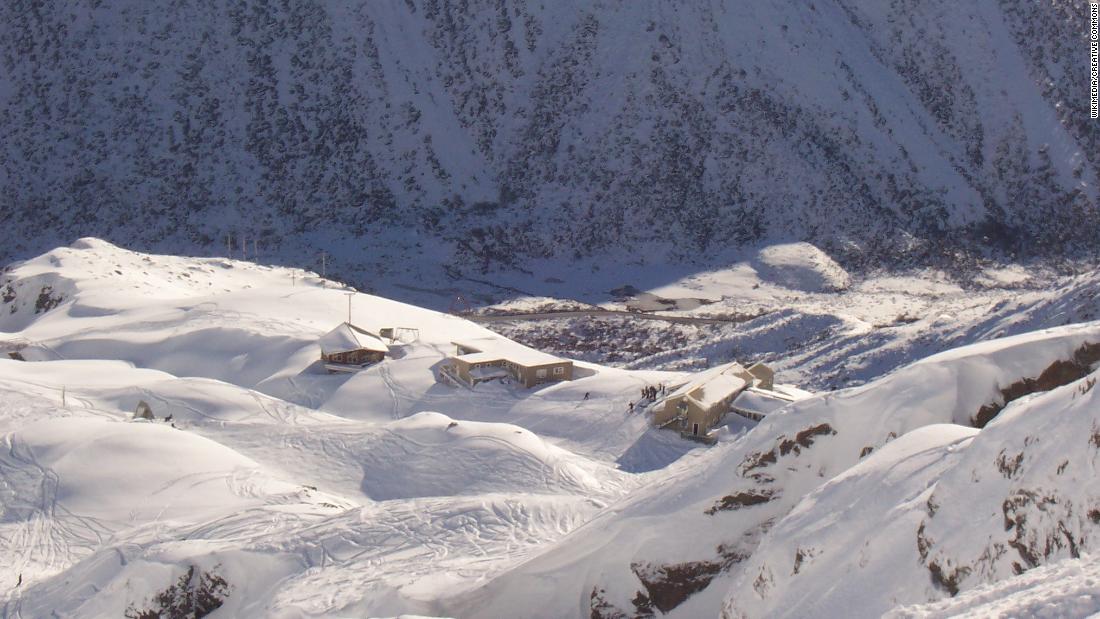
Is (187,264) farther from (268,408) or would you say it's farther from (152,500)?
(152,500)

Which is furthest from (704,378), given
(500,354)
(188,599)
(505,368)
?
(188,599)

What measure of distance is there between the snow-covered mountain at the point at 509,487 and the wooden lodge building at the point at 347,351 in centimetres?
68

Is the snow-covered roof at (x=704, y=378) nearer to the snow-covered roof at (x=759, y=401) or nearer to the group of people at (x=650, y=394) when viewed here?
the group of people at (x=650, y=394)

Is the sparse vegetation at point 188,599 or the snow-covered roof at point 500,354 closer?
the sparse vegetation at point 188,599

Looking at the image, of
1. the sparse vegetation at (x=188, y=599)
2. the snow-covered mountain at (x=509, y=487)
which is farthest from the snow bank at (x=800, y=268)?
the sparse vegetation at (x=188, y=599)

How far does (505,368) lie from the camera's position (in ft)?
128

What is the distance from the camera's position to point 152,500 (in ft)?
85.9

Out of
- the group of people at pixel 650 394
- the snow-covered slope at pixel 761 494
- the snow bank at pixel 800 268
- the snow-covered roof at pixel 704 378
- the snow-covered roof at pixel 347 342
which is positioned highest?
the snow-covered slope at pixel 761 494

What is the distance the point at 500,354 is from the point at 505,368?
616mm

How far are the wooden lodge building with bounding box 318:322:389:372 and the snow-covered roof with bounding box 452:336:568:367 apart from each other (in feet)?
11.2

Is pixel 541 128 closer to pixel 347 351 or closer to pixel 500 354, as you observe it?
pixel 500 354

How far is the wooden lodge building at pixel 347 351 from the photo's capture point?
129 feet

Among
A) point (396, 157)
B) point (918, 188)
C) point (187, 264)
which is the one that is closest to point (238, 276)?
point (187, 264)

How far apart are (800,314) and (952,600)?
46.5m
